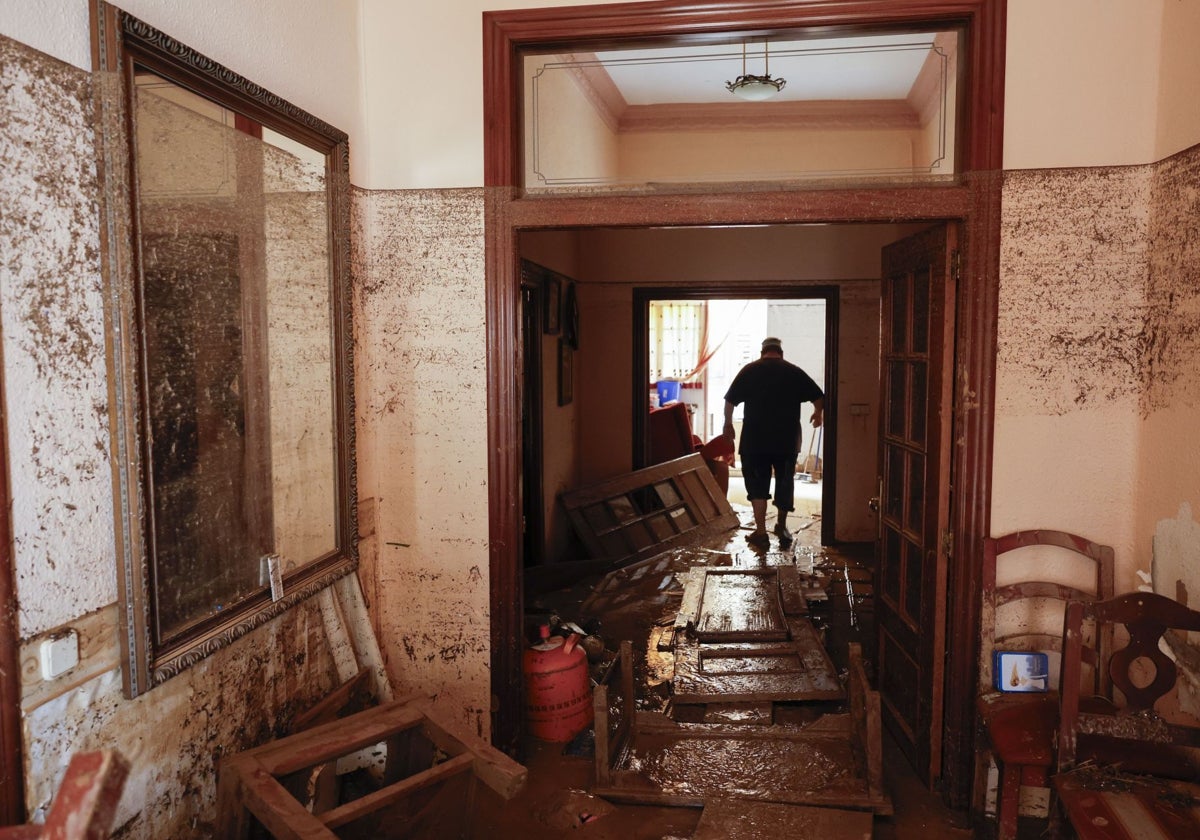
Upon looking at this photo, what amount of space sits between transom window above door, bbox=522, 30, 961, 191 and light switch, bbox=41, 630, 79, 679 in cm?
209

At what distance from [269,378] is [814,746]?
2.45m

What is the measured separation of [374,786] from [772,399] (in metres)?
4.74

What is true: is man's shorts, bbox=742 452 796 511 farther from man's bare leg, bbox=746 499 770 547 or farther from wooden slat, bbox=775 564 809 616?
wooden slat, bbox=775 564 809 616

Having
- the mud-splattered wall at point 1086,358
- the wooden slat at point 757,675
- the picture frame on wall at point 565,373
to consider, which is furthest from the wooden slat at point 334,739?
the picture frame on wall at point 565,373

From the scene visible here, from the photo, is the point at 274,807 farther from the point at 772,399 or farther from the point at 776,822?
the point at 772,399

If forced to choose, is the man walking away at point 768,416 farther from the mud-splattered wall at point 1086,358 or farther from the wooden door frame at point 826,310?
the mud-splattered wall at point 1086,358

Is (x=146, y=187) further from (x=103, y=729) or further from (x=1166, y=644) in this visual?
(x=1166, y=644)

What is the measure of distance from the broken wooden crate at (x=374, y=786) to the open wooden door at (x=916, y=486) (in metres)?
1.70

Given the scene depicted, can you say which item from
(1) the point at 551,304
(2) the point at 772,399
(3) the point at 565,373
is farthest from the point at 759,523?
(1) the point at 551,304

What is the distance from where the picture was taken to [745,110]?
231 inches

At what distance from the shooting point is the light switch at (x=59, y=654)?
1641mm

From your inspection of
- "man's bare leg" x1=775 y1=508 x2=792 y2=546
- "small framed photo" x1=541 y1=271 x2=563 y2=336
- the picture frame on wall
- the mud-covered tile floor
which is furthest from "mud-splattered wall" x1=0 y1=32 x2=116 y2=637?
"man's bare leg" x1=775 y1=508 x2=792 y2=546

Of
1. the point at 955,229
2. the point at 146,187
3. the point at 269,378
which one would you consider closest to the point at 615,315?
the point at 955,229

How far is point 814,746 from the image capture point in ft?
10.5
